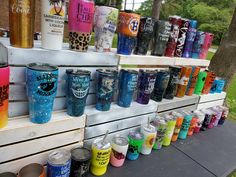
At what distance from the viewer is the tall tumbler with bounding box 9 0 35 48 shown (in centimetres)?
82

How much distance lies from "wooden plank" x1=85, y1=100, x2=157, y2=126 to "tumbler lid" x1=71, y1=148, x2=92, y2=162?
0.44ft

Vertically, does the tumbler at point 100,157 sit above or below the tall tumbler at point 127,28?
below

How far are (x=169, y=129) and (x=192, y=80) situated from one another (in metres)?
0.49

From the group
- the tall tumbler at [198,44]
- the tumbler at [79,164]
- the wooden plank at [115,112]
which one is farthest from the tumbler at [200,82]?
the tumbler at [79,164]

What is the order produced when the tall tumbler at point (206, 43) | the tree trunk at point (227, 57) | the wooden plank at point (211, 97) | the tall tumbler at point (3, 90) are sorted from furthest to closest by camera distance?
the tree trunk at point (227, 57) < the wooden plank at point (211, 97) < the tall tumbler at point (206, 43) < the tall tumbler at point (3, 90)

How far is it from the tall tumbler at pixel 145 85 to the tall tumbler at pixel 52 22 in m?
0.53

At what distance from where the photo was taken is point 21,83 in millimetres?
915

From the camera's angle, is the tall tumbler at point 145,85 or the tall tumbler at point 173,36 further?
the tall tumbler at point 173,36

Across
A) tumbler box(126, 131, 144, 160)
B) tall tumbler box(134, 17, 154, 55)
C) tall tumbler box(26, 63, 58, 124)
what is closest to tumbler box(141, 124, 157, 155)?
tumbler box(126, 131, 144, 160)

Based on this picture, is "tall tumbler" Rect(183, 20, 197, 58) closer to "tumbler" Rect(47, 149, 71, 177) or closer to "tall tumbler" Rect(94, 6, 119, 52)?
"tall tumbler" Rect(94, 6, 119, 52)

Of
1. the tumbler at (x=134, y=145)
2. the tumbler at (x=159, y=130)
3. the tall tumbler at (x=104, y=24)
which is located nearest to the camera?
the tall tumbler at (x=104, y=24)

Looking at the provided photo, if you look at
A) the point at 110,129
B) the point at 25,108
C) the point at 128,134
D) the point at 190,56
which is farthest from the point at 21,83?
the point at 190,56

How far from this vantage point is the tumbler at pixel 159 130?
1.32 m

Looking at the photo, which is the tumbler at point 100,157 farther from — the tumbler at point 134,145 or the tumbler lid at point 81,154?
the tumbler at point 134,145
